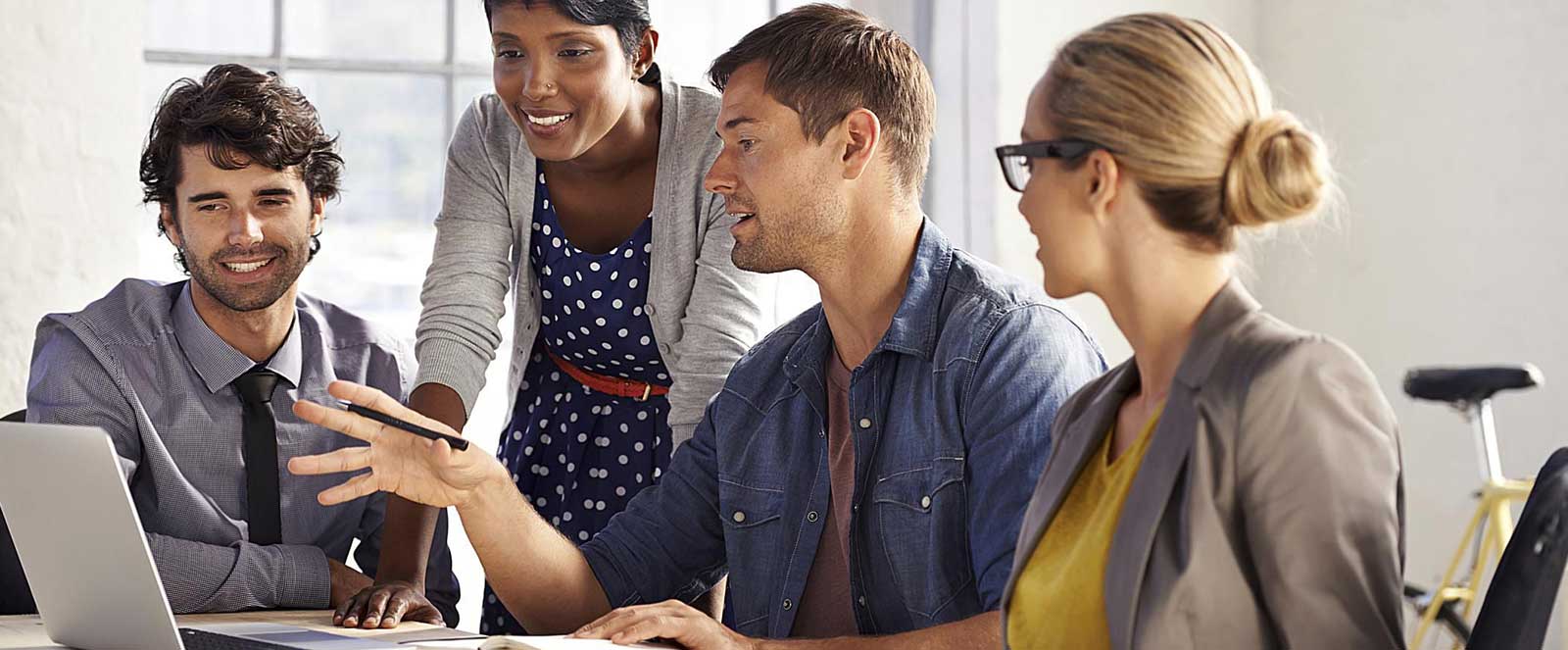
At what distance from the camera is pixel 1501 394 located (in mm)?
3719

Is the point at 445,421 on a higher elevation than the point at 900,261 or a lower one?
lower

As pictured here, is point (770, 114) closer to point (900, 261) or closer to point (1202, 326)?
point (900, 261)

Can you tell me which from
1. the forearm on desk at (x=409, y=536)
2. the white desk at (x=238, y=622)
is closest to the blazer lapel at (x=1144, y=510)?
the white desk at (x=238, y=622)

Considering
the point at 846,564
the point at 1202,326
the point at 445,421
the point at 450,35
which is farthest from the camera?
the point at 450,35

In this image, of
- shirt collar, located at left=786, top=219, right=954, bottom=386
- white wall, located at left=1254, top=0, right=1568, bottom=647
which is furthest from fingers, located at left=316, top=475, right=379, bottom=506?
white wall, located at left=1254, top=0, right=1568, bottom=647

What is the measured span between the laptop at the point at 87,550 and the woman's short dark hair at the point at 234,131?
2.27 ft

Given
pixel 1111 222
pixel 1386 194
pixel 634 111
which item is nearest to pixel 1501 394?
pixel 1386 194

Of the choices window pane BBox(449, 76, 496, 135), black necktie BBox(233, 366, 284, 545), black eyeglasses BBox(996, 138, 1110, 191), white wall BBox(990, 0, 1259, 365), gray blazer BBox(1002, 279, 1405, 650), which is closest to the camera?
gray blazer BBox(1002, 279, 1405, 650)

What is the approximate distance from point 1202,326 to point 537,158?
3.94 feet

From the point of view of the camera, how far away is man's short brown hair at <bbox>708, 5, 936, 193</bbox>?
5.96ft

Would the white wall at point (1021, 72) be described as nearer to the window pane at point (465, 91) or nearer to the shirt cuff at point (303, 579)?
the window pane at point (465, 91)

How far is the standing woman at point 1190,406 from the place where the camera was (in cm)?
113

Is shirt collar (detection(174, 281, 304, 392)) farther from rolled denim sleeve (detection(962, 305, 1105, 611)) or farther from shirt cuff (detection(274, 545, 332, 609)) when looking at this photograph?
rolled denim sleeve (detection(962, 305, 1105, 611))

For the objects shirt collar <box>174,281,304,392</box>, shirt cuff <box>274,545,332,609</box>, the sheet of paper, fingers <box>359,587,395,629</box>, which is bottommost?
shirt cuff <box>274,545,332,609</box>
